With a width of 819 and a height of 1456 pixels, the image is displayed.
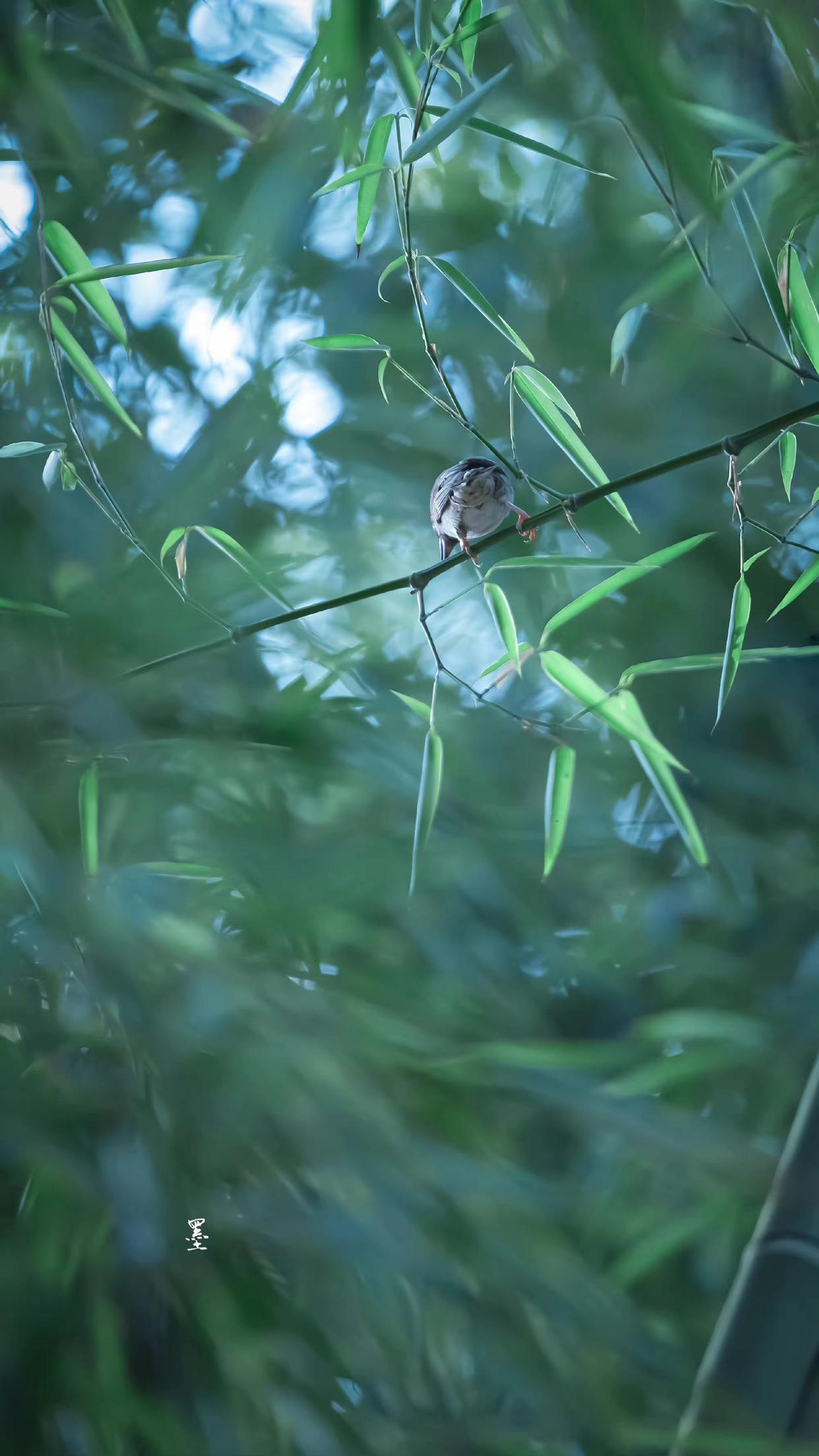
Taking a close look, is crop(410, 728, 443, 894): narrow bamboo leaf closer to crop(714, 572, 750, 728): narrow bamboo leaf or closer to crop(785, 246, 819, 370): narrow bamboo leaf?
crop(714, 572, 750, 728): narrow bamboo leaf

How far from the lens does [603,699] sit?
48 centimetres

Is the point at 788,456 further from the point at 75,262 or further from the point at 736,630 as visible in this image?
the point at 75,262

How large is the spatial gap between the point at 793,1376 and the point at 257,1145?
0.38m

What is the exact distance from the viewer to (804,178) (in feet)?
1.62

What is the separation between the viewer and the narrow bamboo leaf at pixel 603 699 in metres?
0.49

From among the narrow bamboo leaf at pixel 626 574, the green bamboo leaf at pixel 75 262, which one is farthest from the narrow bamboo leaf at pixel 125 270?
the narrow bamboo leaf at pixel 626 574

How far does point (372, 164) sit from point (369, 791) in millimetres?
456

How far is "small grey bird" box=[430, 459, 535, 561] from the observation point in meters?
0.40

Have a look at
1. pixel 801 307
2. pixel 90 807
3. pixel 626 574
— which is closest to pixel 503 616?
pixel 626 574

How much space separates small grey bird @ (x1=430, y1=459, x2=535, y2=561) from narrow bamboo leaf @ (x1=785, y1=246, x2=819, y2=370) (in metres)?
0.14

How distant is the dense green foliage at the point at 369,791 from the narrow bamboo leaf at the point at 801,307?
0.20m

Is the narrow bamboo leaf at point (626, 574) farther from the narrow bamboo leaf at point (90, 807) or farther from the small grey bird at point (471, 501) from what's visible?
the narrow bamboo leaf at point (90, 807)

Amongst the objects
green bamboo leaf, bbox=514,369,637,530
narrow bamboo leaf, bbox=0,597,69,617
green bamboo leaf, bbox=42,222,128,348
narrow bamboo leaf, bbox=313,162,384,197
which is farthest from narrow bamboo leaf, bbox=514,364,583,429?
narrow bamboo leaf, bbox=0,597,69,617

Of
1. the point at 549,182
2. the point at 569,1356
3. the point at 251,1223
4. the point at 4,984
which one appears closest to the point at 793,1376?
the point at 569,1356
